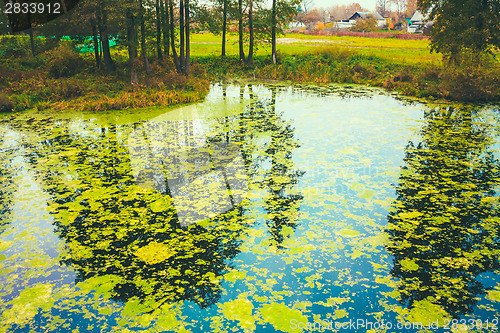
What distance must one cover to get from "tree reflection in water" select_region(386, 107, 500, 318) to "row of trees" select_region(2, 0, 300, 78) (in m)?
10.9

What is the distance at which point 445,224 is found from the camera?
4645 millimetres

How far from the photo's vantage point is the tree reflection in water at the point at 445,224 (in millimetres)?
3502

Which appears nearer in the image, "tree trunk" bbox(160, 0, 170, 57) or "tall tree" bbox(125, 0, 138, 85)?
"tall tree" bbox(125, 0, 138, 85)

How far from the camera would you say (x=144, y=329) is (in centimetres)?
307

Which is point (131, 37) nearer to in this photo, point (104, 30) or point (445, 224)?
point (104, 30)

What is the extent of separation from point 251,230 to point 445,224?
2545 millimetres

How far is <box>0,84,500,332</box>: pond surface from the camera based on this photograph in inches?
128

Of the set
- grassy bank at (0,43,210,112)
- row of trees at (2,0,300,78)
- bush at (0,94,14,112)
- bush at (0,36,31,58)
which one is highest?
row of trees at (2,0,300,78)

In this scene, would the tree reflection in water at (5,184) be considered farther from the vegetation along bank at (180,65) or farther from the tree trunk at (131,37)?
the tree trunk at (131,37)

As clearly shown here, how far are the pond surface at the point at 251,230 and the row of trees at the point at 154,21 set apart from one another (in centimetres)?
607

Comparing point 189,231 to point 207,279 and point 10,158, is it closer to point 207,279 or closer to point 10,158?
point 207,279

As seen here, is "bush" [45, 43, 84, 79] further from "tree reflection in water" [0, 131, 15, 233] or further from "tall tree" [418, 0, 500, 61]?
"tall tree" [418, 0, 500, 61]

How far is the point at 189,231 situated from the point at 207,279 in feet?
3.28

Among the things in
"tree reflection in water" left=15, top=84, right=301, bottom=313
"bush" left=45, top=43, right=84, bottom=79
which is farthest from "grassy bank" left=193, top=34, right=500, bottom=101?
"tree reflection in water" left=15, top=84, right=301, bottom=313
